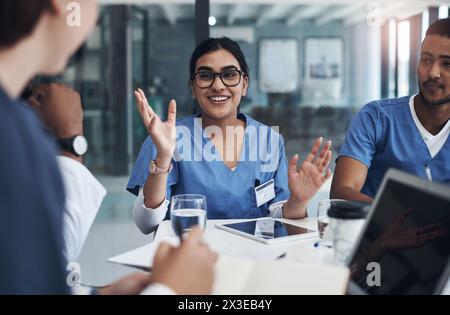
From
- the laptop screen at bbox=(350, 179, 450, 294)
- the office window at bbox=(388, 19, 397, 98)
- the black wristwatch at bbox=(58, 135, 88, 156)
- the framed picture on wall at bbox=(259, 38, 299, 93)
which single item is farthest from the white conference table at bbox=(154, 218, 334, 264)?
the framed picture on wall at bbox=(259, 38, 299, 93)

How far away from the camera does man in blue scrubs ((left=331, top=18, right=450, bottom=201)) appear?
195 cm

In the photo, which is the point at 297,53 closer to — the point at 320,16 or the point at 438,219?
the point at 320,16

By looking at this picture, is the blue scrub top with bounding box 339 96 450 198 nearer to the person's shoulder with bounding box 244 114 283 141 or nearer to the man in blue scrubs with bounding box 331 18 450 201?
the man in blue scrubs with bounding box 331 18 450 201

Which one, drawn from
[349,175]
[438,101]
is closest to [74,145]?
[349,175]

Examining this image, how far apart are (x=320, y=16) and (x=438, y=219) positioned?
660cm

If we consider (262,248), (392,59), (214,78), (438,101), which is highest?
(392,59)

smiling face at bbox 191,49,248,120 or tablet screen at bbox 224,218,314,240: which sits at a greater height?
smiling face at bbox 191,49,248,120

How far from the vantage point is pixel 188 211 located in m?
1.37

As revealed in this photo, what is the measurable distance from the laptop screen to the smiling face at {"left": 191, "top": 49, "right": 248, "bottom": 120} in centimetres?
114

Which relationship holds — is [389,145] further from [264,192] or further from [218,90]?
[218,90]

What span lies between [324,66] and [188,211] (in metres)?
6.41

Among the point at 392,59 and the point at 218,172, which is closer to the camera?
the point at 218,172

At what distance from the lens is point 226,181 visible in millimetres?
1953

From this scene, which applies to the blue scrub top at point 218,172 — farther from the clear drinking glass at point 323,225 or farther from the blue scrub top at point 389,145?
the clear drinking glass at point 323,225
